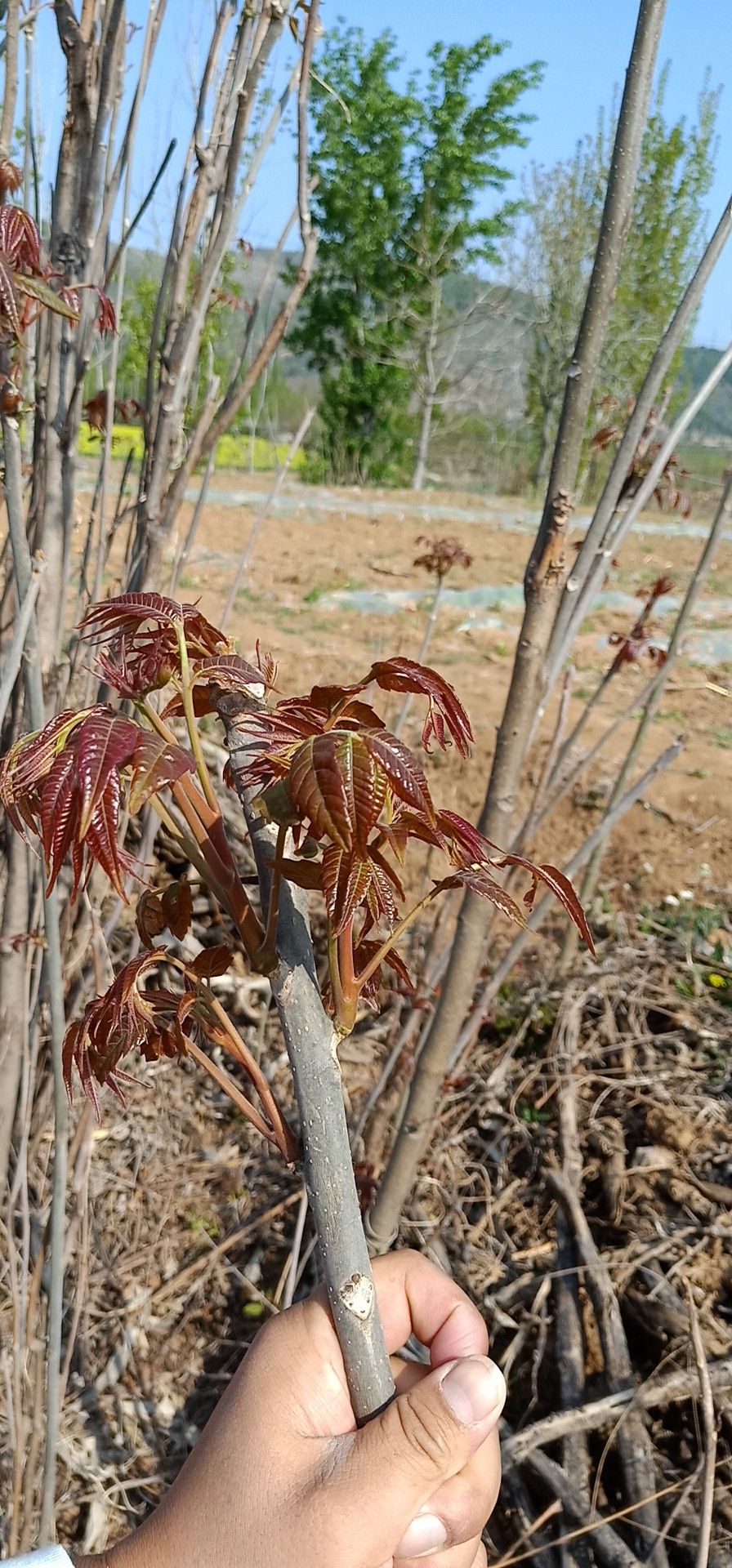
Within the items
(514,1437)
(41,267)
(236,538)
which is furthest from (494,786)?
(236,538)

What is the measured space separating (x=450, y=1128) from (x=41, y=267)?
2134 mm

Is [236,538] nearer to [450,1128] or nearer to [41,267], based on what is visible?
[450,1128]

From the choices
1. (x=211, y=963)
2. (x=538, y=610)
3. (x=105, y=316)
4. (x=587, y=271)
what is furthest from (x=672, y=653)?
(x=587, y=271)

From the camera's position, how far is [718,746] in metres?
5.17

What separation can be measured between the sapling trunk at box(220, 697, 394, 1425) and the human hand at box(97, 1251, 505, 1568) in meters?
0.14

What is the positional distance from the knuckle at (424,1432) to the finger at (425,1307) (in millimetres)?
212

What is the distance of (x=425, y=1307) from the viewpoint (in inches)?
39.4

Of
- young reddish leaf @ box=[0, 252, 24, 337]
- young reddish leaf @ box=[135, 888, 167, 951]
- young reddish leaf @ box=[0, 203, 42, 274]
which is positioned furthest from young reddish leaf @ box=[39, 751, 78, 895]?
young reddish leaf @ box=[0, 203, 42, 274]

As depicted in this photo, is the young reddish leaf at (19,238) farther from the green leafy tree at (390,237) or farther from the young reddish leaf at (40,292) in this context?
the green leafy tree at (390,237)

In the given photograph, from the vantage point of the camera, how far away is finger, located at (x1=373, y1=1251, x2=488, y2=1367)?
3.22 ft

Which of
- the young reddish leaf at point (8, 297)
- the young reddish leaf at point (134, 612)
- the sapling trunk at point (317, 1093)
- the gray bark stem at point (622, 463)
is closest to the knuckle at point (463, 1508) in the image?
the sapling trunk at point (317, 1093)

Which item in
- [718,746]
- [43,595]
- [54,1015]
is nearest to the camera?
[54,1015]

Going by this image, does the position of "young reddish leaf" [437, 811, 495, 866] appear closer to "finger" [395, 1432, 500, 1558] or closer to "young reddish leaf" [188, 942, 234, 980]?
Answer: "young reddish leaf" [188, 942, 234, 980]

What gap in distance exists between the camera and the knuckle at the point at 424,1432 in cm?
75
